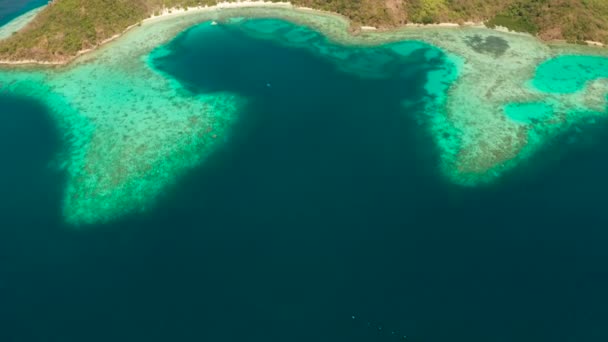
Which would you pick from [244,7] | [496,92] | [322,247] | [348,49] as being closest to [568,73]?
[496,92]

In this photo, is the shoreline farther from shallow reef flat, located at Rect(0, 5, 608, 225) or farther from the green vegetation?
shallow reef flat, located at Rect(0, 5, 608, 225)

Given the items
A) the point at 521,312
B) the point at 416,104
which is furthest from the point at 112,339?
the point at 416,104

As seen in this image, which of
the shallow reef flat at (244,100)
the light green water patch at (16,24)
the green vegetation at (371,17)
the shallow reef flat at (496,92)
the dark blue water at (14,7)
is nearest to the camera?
the shallow reef flat at (244,100)

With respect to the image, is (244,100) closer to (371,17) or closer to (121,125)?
(121,125)

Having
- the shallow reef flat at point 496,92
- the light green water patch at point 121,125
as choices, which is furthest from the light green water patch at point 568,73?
the light green water patch at point 121,125

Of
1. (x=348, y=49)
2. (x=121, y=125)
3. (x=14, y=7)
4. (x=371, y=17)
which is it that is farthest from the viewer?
(x=14, y=7)

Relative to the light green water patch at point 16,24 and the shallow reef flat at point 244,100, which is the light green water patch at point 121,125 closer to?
the shallow reef flat at point 244,100

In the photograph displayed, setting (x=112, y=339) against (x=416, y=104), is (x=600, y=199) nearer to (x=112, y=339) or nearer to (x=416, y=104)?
(x=416, y=104)
